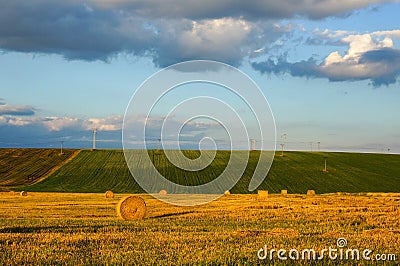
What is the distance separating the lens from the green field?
7931 cm

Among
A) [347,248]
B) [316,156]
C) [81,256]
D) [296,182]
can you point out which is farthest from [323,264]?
[316,156]

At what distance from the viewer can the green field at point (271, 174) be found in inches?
3123

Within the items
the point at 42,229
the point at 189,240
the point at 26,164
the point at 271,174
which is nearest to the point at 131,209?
the point at 42,229

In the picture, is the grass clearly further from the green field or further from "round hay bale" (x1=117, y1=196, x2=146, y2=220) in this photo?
"round hay bale" (x1=117, y1=196, x2=146, y2=220)

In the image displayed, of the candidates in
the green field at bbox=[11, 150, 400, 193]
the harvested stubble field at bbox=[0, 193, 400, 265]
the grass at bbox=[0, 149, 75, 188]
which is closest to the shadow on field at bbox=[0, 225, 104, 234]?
the harvested stubble field at bbox=[0, 193, 400, 265]

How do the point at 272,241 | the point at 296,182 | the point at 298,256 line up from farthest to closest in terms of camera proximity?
the point at 296,182, the point at 272,241, the point at 298,256

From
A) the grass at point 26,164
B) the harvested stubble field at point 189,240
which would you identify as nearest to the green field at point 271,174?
the grass at point 26,164

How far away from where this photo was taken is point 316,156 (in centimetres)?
11431

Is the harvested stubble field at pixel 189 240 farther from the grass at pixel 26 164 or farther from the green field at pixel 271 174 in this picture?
the grass at pixel 26 164

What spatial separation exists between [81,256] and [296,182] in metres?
73.3

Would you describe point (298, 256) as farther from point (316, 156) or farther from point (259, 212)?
point (316, 156)

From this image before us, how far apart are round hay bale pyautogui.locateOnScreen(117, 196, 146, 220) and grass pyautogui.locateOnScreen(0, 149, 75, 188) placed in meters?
55.3

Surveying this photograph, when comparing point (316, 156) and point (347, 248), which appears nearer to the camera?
point (347, 248)

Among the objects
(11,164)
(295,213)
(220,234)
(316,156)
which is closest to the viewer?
(220,234)
